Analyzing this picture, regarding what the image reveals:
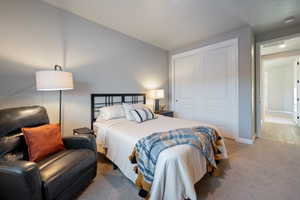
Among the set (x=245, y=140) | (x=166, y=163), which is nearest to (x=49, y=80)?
(x=166, y=163)

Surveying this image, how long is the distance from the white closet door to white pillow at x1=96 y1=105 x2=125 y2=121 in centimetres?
223

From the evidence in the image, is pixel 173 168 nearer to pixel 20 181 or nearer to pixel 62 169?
pixel 62 169

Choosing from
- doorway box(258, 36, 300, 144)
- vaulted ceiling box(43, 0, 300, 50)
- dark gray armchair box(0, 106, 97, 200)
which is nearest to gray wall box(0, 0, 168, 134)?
vaulted ceiling box(43, 0, 300, 50)

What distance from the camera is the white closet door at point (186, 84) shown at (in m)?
3.96

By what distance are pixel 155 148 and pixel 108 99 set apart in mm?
2037

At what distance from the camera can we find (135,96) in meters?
3.61

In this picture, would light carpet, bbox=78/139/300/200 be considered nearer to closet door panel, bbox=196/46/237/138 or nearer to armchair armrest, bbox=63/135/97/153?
armchair armrest, bbox=63/135/97/153

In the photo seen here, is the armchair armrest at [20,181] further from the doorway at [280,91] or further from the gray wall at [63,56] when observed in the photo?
the doorway at [280,91]

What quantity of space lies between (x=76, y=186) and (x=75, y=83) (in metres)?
1.80

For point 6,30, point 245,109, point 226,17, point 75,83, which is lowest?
point 245,109

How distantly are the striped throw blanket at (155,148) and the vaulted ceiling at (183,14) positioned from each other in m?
2.16

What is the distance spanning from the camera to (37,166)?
111 cm

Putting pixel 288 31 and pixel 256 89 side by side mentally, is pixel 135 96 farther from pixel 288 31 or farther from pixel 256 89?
pixel 288 31

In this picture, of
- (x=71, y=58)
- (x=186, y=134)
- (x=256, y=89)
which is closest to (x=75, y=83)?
(x=71, y=58)
